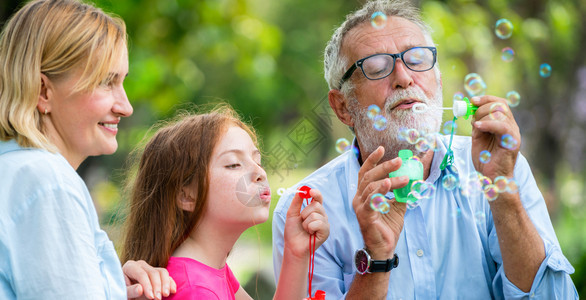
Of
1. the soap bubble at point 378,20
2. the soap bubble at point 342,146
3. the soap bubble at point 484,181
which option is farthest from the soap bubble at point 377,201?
the soap bubble at point 378,20

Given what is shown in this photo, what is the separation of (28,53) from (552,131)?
939cm

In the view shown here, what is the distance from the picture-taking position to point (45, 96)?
1.98m

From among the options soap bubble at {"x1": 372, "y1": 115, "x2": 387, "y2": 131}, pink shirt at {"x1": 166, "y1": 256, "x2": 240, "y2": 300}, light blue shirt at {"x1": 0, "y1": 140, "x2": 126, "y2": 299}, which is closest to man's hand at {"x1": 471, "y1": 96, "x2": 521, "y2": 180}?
soap bubble at {"x1": 372, "y1": 115, "x2": 387, "y2": 131}

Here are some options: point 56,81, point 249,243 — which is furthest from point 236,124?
point 249,243

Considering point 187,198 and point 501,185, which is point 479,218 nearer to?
point 501,185

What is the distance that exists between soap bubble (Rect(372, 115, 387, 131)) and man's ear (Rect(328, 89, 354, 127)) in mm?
273

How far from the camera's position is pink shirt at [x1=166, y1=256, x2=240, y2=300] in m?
2.21

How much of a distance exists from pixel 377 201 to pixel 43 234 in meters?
1.18

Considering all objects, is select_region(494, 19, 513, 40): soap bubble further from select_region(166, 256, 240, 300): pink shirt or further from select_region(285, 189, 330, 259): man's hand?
select_region(166, 256, 240, 300): pink shirt

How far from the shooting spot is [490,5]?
8.01 m

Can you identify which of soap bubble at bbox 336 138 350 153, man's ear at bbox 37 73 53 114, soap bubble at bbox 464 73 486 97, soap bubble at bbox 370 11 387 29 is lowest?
soap bubble at bbox 336 138 350 153

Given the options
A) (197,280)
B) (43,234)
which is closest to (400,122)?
(197,280)

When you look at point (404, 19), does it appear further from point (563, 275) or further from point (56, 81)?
point (56, 81)

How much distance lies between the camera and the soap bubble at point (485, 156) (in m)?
2.41
